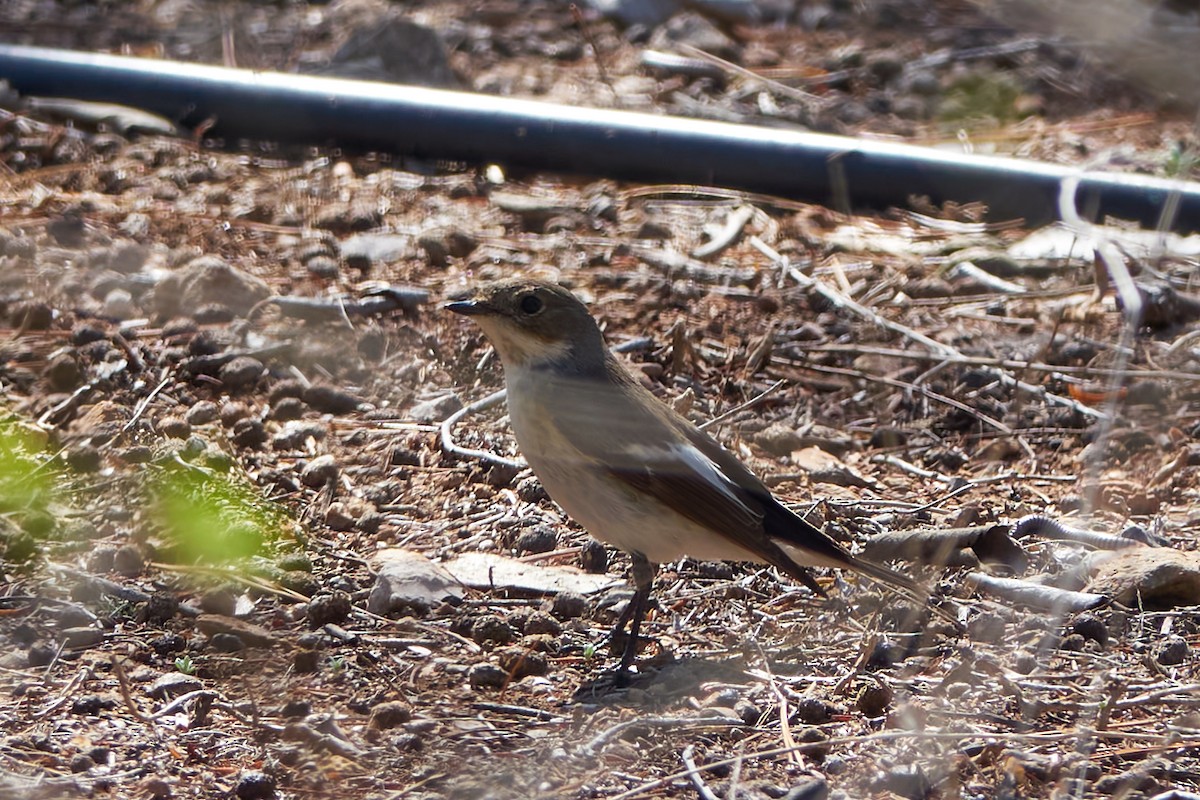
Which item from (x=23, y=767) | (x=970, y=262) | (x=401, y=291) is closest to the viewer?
(x=23, y=767)

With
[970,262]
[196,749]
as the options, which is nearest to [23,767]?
Answer: [196,749]

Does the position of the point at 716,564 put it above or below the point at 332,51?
below

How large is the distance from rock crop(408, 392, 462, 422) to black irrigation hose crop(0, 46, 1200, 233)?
2565 millimetres

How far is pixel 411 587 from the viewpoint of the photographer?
4.78 m

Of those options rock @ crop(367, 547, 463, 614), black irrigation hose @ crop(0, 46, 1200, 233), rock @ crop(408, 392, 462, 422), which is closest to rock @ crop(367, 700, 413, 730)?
rock @ crop(367, 547, 463, 614)

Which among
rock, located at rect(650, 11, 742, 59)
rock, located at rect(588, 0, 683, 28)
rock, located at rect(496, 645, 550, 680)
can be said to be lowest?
rock, located at rect(496, 645, 550, 680)

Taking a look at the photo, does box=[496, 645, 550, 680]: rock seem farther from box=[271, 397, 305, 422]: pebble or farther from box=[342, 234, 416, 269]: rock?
box=[342, 234, 416, 269]: rock

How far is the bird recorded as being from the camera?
4727 mm

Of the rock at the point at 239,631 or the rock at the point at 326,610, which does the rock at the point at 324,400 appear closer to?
the rock at the point at 326,610

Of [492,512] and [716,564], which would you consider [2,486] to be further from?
[716,564]

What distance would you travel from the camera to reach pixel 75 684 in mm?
4129

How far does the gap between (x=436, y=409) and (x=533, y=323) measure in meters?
1.07

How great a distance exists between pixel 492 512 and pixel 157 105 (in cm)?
426

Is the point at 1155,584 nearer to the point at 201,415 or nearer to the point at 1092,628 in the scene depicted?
the point at 1092,628
